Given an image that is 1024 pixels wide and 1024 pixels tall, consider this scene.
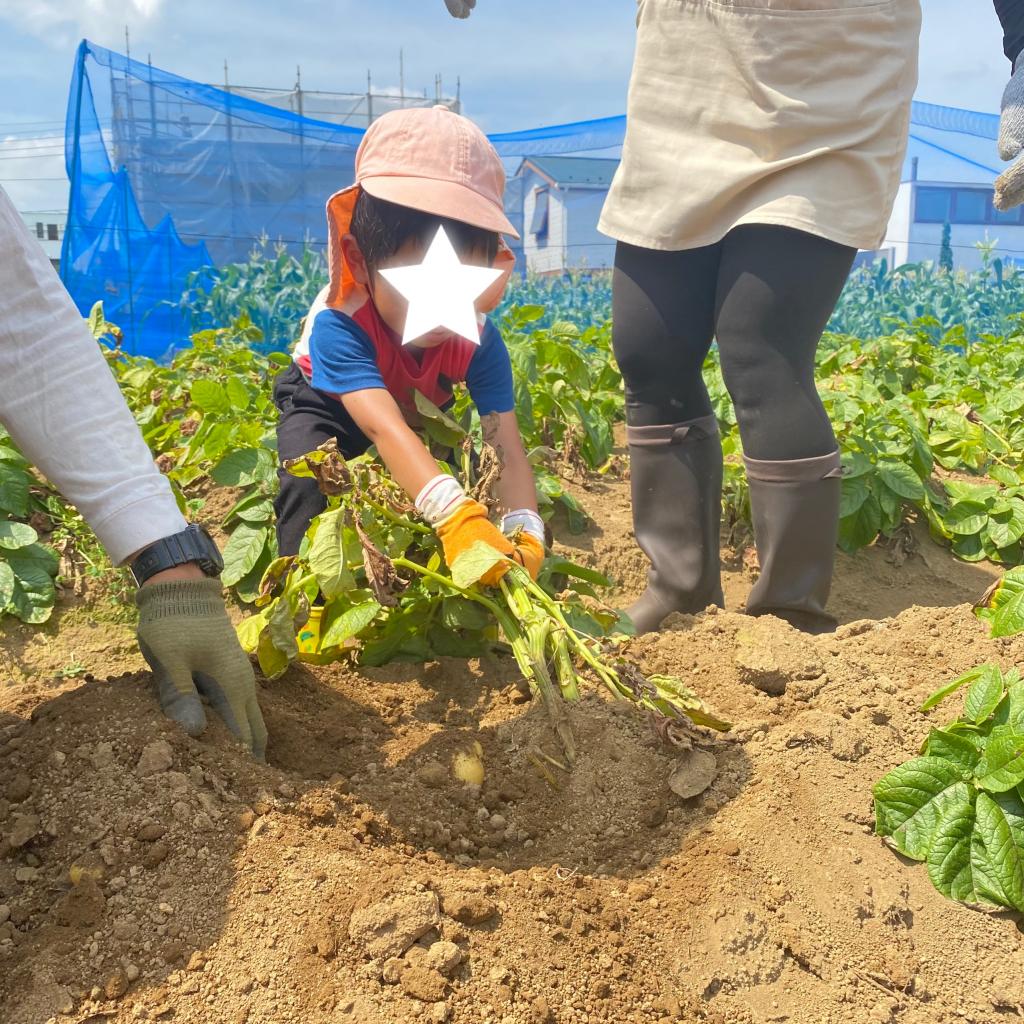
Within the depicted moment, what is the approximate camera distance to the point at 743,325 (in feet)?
A: 6.65

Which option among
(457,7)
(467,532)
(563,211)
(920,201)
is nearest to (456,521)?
(467,532)

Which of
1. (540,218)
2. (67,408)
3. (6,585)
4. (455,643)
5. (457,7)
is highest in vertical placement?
(457,7)

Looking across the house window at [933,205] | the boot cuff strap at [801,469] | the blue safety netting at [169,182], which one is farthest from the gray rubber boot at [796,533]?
the house window at [933,205]

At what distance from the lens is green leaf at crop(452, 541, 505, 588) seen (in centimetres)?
162

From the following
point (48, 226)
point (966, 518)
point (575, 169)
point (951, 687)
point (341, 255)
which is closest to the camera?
point (951, 687)

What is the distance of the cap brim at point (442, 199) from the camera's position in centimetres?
200

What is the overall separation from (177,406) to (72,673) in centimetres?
158

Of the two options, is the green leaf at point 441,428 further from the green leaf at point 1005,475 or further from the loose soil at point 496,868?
the green leaf at point 1005,475

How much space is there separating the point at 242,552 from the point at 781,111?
165 cm

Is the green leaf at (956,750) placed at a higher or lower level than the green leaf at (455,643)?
higher

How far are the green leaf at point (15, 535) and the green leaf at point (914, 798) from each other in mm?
2084

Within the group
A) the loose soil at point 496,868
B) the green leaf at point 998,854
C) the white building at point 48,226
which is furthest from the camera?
the white building at point 48,226

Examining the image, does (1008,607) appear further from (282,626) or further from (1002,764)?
(282,626)

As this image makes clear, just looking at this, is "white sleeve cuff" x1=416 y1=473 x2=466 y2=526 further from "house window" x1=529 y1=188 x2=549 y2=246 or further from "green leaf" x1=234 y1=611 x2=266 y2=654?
"house window" x1=529 y1=188 x2=549 y2=246
